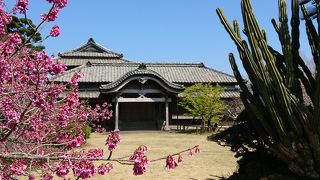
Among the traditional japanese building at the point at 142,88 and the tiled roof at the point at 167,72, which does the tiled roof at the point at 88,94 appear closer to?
the traditional japanese building at the point at 142,88

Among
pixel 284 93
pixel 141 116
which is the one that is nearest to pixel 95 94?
pixel 141 116

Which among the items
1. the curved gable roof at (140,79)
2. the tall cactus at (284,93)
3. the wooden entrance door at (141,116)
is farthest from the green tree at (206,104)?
the tall cactus at (284,93)

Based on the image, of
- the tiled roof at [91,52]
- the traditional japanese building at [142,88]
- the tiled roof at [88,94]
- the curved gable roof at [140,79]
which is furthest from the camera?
the tiled roof at [91,52]

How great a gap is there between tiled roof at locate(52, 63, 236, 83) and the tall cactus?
23020 millimetres

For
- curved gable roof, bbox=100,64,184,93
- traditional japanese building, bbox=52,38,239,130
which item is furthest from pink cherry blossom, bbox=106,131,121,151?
curved gable roof, bbox=100,64,184,93

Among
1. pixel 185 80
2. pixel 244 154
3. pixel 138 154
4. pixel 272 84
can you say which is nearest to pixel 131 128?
pixel 185 80

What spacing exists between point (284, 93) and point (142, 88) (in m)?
21.5

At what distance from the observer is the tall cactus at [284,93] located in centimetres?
527

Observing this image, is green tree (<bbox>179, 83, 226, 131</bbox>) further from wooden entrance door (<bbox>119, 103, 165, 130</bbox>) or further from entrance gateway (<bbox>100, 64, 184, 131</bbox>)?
wooden entrance door (<bbox>119, 103, 165, 130</bbox>)

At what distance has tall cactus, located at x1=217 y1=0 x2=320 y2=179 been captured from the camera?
17.3 feet

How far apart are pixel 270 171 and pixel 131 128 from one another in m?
20.9

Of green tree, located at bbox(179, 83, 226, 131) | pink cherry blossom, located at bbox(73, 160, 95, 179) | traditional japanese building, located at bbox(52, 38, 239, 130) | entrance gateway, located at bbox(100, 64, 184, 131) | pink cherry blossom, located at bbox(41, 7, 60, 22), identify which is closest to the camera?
pink cherry blossom, located at bbox(73, 160, 95, 179)

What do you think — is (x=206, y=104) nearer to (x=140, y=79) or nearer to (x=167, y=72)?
(x=140, y=79)

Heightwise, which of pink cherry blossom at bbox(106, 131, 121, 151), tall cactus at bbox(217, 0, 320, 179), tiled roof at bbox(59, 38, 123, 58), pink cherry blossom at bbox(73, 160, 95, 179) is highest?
tiled roof at bbox(59, 38, 123, 58)
